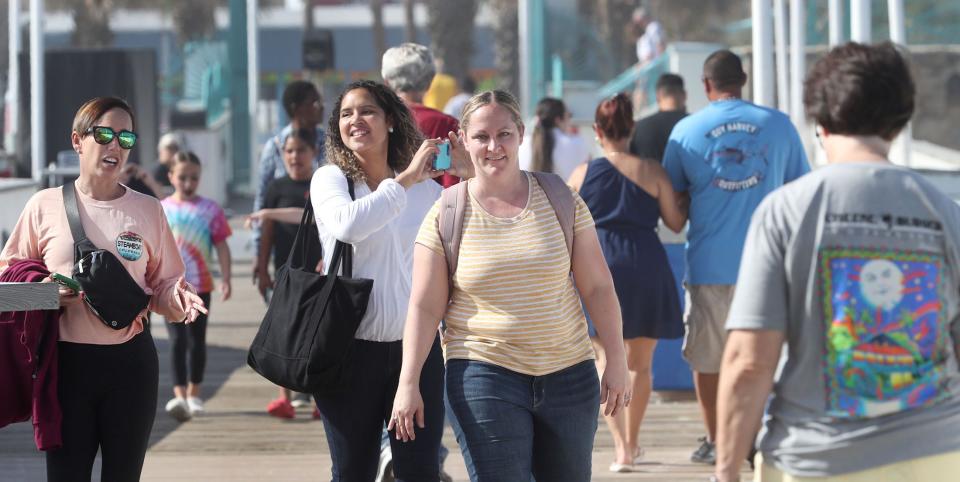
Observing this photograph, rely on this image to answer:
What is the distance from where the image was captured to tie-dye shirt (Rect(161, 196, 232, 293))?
28.1 ft

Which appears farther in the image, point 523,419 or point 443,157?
point 443,157

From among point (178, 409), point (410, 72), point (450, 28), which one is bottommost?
point (178, 409)

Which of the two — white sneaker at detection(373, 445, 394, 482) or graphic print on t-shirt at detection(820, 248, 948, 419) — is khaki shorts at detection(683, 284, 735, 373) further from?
graphic print on t-shirt at detection(820, 248, 948, 419)

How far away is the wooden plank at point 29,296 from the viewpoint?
4.37 m

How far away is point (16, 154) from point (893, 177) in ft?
65.4

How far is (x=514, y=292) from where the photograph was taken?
434 centimetres

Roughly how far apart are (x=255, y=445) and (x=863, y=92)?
537 cm

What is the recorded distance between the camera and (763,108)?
6.85m

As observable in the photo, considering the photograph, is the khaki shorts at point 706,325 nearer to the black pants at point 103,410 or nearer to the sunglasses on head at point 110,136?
the black pants at point 103,410

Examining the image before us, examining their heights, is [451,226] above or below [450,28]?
below

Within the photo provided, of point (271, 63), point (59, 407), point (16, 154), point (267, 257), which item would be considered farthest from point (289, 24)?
point (59, 407)

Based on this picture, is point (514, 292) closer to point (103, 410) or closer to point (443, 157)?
point (443, 157)

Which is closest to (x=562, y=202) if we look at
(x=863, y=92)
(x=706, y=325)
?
(x=863, y=92)

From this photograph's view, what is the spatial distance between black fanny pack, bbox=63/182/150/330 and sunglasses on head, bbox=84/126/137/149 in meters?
0.21
